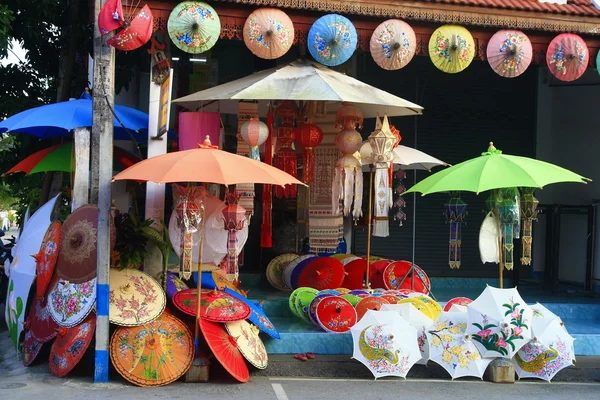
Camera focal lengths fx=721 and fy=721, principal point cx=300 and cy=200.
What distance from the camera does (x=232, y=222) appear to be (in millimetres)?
7676

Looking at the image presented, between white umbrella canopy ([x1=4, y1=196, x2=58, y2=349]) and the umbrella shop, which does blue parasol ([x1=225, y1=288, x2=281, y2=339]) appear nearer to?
the umbrella shop

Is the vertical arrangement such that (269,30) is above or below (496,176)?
above

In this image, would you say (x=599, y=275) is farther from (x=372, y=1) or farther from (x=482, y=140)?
(x=372, y=1)

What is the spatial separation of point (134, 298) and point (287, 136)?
9.85 ft

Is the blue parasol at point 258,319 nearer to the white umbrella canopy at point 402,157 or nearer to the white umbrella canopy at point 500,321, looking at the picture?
the white umbrella canopy at point 500,321

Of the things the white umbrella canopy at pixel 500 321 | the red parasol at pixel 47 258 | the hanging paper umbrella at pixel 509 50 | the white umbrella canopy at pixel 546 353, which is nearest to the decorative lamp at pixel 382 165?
the hanging paper umbrella at pixel 509 50

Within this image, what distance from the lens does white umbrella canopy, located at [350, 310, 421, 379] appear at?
295 inches

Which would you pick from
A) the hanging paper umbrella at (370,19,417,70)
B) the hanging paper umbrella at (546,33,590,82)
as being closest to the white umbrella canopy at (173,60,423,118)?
the hanging paper umbrella at (370,19,417,70)

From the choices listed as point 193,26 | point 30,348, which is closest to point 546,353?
point 193,26

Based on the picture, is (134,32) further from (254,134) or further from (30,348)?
(30,348)

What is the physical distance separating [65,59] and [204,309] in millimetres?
5641

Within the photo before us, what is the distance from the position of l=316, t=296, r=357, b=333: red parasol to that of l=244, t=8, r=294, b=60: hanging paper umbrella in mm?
2986

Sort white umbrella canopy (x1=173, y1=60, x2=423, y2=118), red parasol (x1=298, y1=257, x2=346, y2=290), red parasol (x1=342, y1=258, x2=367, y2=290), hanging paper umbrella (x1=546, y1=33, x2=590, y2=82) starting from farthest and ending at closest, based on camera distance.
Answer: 1. red parasol (x1=342, y1=258, x2=367, y2=290)
2. red parasol (x1=298, y1=257, x2=346, y2=290)
3. hanging paper umbrella (x1=546, y1=33, x2=590, y2=82)
4. white umbrella canopy (x1=173, y1=60, x2=423, y2=118)

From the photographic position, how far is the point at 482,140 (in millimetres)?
11789
